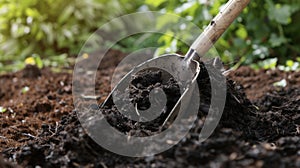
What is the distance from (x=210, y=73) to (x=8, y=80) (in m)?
2.67

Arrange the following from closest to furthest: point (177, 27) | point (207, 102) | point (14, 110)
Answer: point (207, 102)
point (14, 110)
point (177, 27)

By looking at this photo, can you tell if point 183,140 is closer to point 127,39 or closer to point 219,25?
point 219,25

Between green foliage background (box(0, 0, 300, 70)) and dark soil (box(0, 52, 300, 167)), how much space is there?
97cm

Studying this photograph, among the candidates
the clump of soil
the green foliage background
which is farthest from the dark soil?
the green foliage background

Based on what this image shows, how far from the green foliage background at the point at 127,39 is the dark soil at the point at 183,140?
0.97 meters

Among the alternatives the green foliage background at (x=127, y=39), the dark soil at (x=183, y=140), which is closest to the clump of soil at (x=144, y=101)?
the dark soil at (x=183, y=140)

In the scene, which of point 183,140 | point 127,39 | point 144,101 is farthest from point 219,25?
point 127,39

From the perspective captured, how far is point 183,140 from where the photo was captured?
1.43m

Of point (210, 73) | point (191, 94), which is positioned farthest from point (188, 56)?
point (191, 94)

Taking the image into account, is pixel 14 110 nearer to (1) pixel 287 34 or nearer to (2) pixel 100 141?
(2) pixel 100 141

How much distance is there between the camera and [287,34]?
4363mm

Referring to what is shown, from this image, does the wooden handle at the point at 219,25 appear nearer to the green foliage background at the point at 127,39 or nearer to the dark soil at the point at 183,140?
the dark soil at the point at 183,140

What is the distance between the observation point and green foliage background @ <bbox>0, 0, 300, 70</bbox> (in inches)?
157

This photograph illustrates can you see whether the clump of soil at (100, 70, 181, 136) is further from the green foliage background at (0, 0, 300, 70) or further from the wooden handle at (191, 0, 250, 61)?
the green foliage background at (0, 0, 300, 70)
